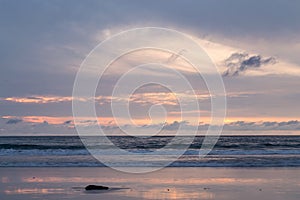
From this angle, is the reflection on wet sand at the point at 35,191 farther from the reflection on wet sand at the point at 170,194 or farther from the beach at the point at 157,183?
the reflection on wet sand at the point at 170,194

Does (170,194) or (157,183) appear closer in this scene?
(170,194)

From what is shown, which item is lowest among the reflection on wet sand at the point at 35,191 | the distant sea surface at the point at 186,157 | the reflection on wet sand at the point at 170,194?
the reflection on wet sand at the point at 170,194

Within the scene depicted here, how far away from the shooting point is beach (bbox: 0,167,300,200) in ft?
48.4

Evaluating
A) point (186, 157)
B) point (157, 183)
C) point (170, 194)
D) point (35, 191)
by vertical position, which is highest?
point (186, 157)

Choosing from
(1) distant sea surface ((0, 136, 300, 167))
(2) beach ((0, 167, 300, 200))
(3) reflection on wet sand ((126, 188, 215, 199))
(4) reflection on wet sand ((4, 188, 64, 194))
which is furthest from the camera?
(1) distant sea surface ((0, 136, 300, 167))

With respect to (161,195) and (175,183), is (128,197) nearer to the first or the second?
(161,195)

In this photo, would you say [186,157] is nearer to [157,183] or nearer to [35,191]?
[157,183]

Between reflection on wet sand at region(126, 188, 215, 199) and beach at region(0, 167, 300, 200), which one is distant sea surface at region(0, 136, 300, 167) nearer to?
beach at region(0, 167, 300, 200)

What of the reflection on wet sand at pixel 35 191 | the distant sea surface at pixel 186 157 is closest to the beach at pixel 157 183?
the reflection on wet sand at pixel 35 191

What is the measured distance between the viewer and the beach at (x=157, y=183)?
14.8m

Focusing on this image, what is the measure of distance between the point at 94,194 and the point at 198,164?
11.0 metres

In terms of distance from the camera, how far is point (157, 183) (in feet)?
57.0

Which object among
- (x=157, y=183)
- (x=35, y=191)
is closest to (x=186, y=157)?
(x=157, y=183)

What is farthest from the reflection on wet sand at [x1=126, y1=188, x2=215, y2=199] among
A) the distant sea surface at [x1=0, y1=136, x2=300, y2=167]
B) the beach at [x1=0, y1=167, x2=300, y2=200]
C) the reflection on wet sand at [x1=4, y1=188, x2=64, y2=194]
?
the distant sea surface at [x1=0, y1=136, x2=300, y2=167]
